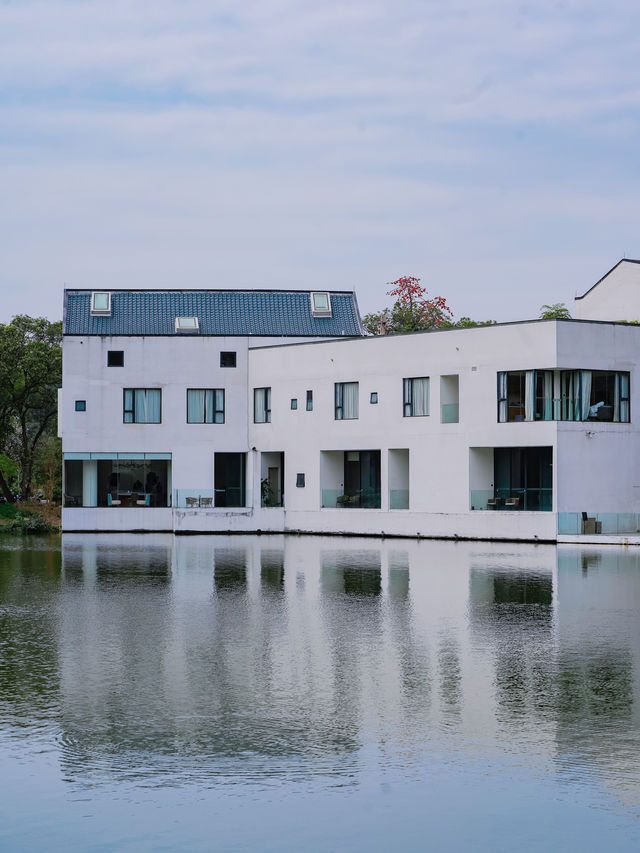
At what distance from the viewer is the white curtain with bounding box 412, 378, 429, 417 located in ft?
158

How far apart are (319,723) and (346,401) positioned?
1596 inches

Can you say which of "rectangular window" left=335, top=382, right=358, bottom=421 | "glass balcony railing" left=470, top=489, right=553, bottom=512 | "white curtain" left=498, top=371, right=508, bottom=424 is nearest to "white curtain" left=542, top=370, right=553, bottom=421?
"white curtain" left=498, top=371, right=508, bottom=424

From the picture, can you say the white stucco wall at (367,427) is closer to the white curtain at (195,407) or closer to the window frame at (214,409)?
the window frame at (214,409)

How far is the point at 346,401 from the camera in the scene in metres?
51.4

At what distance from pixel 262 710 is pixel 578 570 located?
1996cm

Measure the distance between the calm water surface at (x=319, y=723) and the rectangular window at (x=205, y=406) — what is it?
33.0 m

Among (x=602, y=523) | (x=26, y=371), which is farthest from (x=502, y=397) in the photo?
(x=26, y=371)

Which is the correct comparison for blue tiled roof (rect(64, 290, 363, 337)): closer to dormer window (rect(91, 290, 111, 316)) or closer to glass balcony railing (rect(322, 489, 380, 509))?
dormer window (rect(91, 290, 111, 316))

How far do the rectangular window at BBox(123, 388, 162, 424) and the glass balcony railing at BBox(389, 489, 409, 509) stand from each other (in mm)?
12670

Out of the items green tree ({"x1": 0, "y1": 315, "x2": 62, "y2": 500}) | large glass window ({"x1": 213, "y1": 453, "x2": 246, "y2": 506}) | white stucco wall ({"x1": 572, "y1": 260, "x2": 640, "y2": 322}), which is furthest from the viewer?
green tree ({"x1": 0, "y1": 315, "x2": 62, "y2": 500})

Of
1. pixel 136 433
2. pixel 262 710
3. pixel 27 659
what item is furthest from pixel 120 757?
pixel 136 433

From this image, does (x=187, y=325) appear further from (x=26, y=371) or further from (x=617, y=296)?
(x=617, y=296)

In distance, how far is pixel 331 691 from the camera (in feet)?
41.1

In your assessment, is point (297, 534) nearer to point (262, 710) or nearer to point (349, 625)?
point (349, 625)
